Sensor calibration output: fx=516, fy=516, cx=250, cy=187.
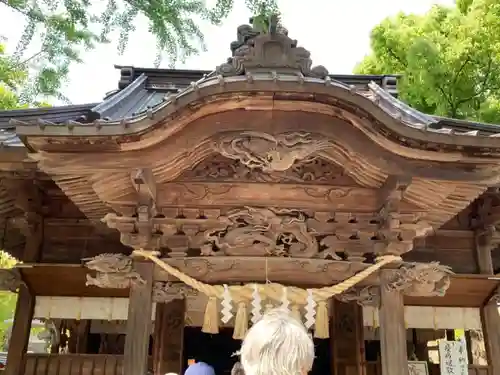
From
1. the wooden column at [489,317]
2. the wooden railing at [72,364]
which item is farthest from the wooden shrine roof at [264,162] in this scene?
the wooden railing at [72,364]

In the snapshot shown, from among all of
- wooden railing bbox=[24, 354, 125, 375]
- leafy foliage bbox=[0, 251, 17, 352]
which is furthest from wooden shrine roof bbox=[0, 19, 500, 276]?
leafy foliage bbox=[0, 251, 17, 352]

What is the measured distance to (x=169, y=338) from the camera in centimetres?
699

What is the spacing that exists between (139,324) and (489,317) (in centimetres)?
458

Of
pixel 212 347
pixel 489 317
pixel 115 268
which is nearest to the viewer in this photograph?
pixel 115 268

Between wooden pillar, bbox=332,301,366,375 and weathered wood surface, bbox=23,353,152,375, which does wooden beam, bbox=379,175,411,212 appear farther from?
weathered wood surface, bbox=23,353,152,375

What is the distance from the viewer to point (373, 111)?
4621 millimetres

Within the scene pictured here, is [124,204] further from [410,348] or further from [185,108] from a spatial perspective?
[410,348]

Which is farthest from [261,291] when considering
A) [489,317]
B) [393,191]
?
[489,317]

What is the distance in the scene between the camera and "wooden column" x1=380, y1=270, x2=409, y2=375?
4.88m

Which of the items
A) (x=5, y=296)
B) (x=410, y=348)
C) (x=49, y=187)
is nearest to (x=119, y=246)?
(x=49, y=187)

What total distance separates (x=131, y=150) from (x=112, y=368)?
2957mm

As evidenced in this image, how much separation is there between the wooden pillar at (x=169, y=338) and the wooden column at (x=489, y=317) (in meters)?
3.97

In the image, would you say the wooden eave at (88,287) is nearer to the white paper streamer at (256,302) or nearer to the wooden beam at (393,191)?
the wooden beam at (393,191)

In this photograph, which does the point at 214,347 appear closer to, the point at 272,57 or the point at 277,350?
the point at 272,57
